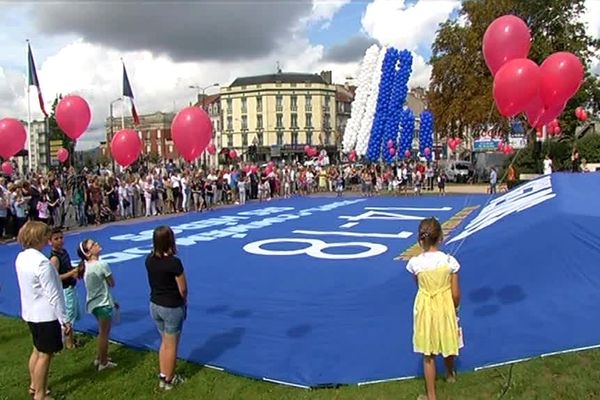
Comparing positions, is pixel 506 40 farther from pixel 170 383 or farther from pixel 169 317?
pixel 170 383

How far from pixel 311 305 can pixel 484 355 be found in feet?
9.17

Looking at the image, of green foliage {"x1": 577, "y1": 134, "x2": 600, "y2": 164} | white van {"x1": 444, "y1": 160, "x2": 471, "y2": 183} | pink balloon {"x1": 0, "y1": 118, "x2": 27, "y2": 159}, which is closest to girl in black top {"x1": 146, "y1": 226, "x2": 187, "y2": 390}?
pink balloon {"x1": 0, "y1": 118, "x2": 27, "y2": 159}

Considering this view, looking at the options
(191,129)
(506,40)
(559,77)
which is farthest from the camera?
(191,129)

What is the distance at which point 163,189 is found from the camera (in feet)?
69.8

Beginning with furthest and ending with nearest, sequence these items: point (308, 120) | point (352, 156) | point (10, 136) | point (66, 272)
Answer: point (308, 120), point (352, 156), point (10, 136), point (66, 272)

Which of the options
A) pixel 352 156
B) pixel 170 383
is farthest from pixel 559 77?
pixel 352 156

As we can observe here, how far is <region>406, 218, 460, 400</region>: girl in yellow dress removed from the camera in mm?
4496

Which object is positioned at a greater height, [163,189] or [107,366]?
[163,189]

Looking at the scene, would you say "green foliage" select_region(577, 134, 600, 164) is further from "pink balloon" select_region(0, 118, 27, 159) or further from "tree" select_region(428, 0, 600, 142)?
"pink balloon" select_region(0, 118, 27, 159)

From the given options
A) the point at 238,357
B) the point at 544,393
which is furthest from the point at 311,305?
the point at 544,393

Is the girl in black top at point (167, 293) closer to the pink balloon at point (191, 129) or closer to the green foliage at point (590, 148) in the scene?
the pink balloon at point (191, 129)

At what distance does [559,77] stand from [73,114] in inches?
354

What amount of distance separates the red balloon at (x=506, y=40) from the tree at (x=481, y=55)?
1016 inches

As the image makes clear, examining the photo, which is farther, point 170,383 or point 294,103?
point 294,103
